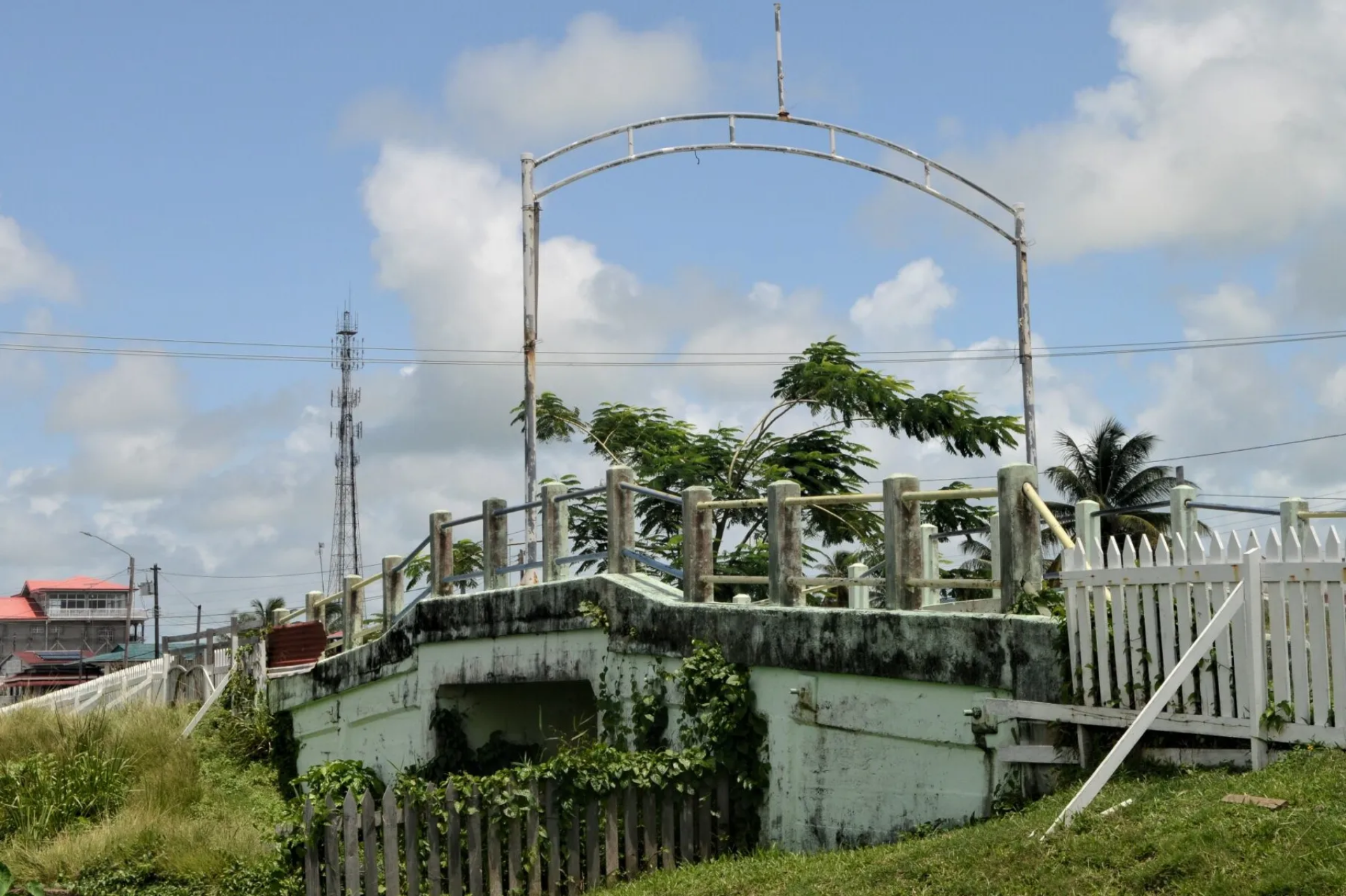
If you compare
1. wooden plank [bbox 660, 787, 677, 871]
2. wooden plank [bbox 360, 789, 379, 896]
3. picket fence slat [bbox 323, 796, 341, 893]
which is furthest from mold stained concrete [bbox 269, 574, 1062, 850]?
picket fence slat [bbox 323, 796, 341, 893]

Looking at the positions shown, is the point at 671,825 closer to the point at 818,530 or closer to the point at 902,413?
the point at 818,530

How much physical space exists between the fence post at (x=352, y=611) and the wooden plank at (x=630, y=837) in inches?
361

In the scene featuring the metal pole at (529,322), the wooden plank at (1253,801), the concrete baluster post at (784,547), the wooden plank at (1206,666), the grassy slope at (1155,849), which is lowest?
the grassy slope at (1155,849)

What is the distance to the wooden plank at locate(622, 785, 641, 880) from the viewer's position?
39.4 ft

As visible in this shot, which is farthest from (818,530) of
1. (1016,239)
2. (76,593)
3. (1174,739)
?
(76,593)

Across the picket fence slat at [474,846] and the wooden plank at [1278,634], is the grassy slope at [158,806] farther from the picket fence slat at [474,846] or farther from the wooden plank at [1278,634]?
the wooden plank at [1278,634]

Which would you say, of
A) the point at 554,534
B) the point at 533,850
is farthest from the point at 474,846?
the point at 554,534

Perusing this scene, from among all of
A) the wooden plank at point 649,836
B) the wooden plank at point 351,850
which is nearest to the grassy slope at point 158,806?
the wooden plank at point 351,850

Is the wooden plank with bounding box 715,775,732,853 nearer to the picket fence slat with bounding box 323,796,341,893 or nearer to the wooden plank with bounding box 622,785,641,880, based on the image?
the wooden plank with bounding box 622,785,641,880

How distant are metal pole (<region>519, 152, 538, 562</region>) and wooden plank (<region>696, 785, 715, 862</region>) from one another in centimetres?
752

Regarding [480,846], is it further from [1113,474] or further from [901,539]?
[1113,474]

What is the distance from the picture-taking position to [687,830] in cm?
1217

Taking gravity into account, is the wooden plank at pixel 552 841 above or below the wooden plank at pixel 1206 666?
below

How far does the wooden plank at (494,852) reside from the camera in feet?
38.8
